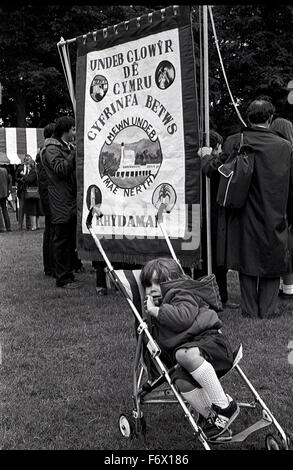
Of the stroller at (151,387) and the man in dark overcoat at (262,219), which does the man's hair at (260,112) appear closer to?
the man in dark overcoat at (262,219)

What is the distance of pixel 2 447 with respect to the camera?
12.0 ft

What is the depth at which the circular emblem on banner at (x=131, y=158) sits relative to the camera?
6414 millimetres

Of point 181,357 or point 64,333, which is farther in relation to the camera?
point 64,333

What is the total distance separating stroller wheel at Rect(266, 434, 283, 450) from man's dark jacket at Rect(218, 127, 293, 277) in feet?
9.76

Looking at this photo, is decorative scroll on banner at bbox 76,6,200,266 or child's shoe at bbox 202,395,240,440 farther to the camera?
decorative scroll on banner at bbox 76,6,200,266

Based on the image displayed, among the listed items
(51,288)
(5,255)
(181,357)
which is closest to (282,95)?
(5,255)

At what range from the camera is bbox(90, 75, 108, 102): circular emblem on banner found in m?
6.87

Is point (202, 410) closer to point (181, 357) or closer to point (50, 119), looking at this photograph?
point (181, 357)

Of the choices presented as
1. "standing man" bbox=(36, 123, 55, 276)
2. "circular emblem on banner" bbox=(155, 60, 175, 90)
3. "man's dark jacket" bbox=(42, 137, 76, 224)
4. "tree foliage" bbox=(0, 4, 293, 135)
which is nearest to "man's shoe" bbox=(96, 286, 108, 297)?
"man's dark jacket" bbox=(42, 137, 76, 224)

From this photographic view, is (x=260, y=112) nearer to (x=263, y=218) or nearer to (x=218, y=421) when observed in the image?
(x=263, y=218)

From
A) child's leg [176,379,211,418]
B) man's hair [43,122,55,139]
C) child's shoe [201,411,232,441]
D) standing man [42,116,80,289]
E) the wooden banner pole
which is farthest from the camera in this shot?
man's hair [43,122,55,139]

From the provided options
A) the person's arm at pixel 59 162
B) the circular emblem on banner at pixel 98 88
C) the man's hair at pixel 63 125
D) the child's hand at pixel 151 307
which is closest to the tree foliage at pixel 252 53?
the man's hair at pixel 63 125

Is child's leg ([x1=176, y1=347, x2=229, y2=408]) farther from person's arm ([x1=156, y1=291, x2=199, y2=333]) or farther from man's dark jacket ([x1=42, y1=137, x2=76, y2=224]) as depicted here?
man's dark jacket ([x1=42, y1=137, x2=76, y2=224])

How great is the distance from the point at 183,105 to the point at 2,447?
3604 mm
